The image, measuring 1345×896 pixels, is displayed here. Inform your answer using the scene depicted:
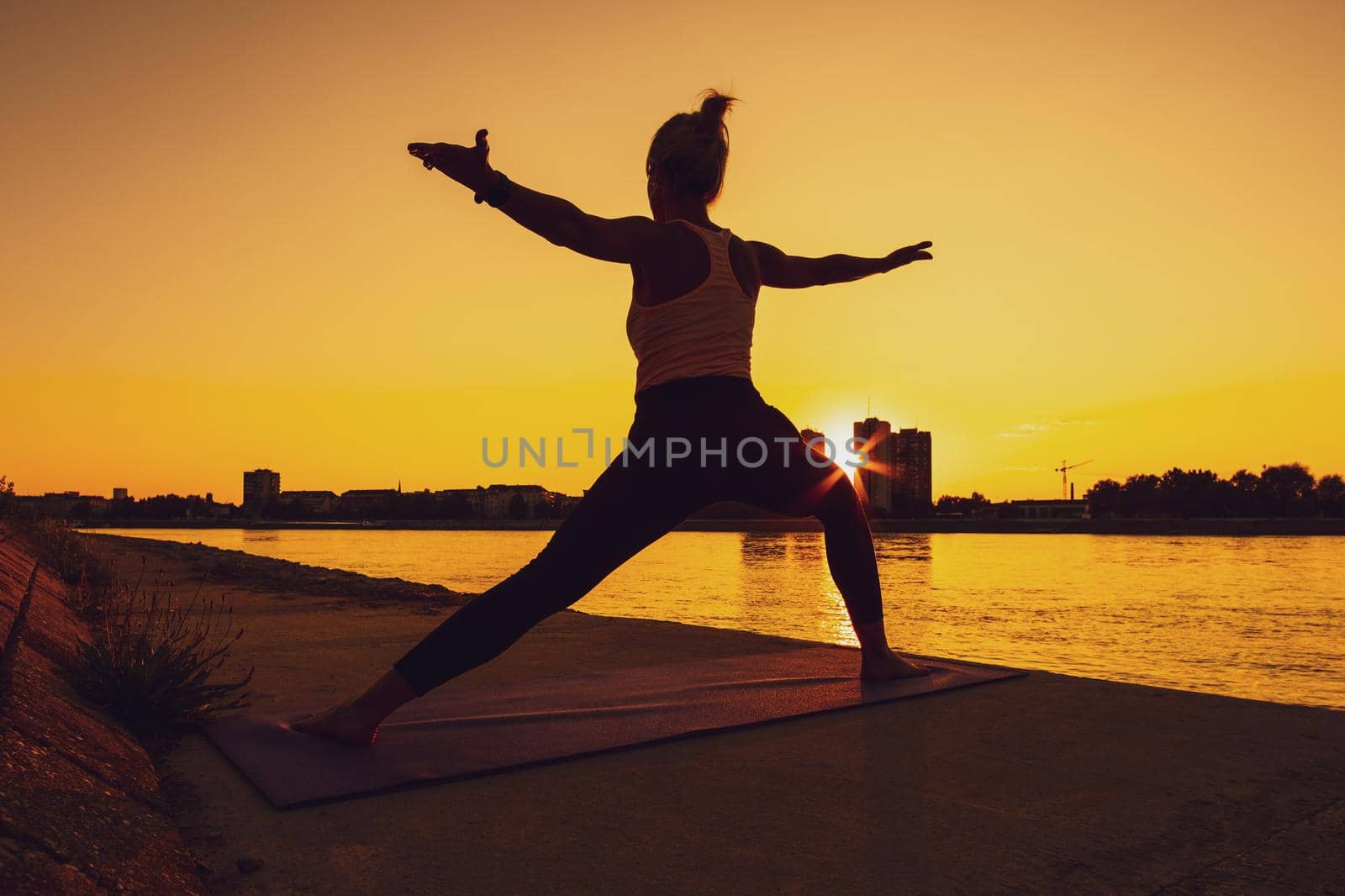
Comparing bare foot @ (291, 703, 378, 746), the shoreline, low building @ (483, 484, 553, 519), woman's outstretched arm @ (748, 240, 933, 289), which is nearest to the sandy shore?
bare foot @ (291, 703, 378, 746)

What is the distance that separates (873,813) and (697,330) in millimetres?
1502

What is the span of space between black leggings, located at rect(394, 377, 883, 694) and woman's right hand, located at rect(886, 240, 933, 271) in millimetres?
1107

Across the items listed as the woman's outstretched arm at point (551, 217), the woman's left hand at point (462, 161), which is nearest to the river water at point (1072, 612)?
the woman's outstretched arm at point (551, 217)

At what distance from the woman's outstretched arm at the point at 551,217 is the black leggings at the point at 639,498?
476 mm

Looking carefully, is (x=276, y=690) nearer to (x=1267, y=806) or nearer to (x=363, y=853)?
(x=363, y=853)

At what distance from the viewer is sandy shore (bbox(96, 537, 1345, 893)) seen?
1864 mm

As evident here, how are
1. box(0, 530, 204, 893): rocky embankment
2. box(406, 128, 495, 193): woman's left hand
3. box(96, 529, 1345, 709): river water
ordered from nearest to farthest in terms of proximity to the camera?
box(0, 530, 204, 893): rocky embankment < box(406, 128, 495, 193): woman's left hand < box(96, 529, 1345, 709): river water

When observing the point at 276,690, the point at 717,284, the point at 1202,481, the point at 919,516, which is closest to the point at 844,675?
the point at 717,284

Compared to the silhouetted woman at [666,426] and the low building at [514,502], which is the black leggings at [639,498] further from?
the low building at [514,502]

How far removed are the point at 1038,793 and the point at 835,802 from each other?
1.80 feet

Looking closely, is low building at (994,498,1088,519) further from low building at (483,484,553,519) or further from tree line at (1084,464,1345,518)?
low building at (483,484,553,519)

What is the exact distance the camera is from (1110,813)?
2236 millimetres

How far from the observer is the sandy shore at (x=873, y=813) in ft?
6.12

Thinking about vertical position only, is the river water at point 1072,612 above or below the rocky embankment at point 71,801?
below
